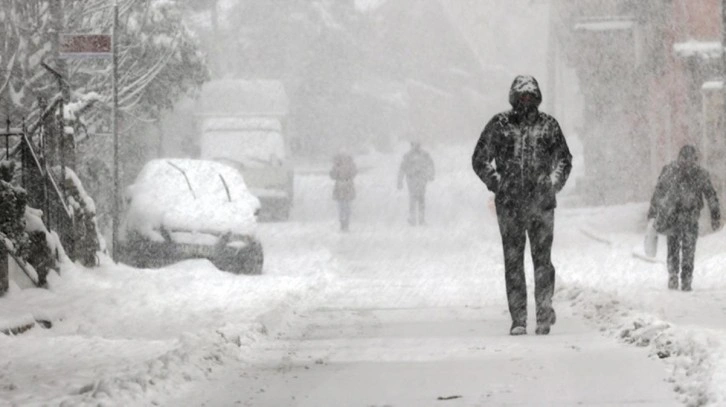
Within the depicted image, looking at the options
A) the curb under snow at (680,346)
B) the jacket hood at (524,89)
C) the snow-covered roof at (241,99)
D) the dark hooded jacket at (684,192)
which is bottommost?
the curb under snow at (680,346)

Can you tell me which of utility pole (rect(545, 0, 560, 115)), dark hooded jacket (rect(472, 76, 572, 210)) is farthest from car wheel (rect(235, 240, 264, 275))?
utility pole (rect(545, 0, 560, 115))

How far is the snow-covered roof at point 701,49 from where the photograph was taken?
22.9 m

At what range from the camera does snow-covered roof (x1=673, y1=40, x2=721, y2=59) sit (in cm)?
2294

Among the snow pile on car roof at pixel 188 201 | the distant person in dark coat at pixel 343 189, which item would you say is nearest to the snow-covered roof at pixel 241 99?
the distant person in dark coat at pixel 343 189

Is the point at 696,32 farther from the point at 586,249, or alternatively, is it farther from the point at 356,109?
the point at 356,109

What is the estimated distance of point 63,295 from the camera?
12.4 meters

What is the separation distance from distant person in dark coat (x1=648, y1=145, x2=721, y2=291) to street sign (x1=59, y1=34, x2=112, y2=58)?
6197mm

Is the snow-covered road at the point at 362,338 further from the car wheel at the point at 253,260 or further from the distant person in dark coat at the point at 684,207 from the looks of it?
the car wheel at the point at 253,260

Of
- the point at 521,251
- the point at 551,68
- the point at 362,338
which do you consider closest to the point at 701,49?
the point at 521,251

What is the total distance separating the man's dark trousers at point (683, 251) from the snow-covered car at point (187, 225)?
5.19 metres

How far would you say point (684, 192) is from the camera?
14.9 m

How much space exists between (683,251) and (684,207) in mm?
467

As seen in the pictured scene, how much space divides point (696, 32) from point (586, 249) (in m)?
4.73

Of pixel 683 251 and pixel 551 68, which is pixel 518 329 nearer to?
pixel 683 251
